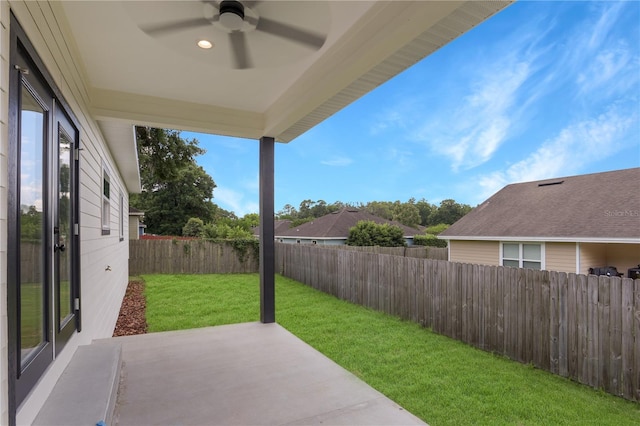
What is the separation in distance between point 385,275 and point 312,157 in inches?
1628

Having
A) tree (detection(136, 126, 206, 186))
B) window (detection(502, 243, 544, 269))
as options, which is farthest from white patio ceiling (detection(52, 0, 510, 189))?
window (detection(502, 243, 544, 269))

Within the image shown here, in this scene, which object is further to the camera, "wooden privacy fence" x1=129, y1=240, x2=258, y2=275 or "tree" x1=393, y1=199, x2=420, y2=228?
"tree" x1=393, y1=199, x2=420, y2=228

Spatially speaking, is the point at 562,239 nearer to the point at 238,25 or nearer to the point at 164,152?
the point at 238,25

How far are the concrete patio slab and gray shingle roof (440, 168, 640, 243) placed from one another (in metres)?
8.89

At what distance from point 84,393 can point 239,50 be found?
87.9 inches

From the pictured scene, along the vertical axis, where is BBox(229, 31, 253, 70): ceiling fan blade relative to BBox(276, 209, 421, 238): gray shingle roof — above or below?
above

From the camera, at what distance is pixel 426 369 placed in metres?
3.95

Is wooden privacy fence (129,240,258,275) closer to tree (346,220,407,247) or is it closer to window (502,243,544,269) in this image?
tree (346,220,407,247)

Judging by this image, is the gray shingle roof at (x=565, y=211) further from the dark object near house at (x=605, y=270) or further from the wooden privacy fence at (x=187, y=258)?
the wooden privacy fence at (x=187, y=258)

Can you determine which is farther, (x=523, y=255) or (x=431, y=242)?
(x=431, y=242)

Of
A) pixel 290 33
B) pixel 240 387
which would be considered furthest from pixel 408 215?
pixel 290 33

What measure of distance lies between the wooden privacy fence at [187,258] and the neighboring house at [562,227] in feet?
25.7

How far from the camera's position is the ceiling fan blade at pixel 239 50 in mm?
2092

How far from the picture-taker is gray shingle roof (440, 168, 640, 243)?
356 inches
